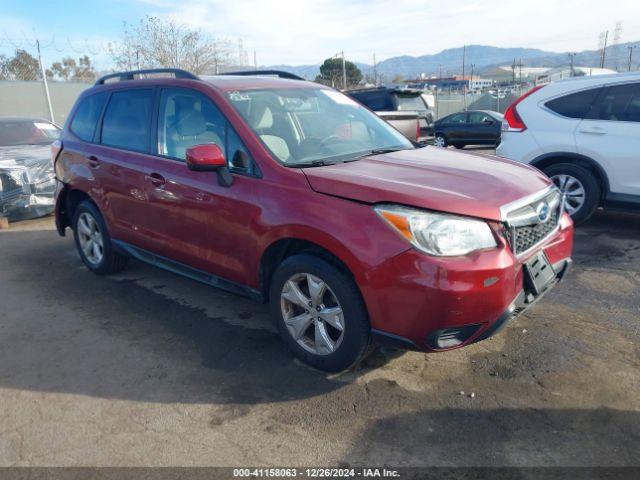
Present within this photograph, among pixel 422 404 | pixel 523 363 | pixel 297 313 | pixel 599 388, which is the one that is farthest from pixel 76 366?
pixel 599 388

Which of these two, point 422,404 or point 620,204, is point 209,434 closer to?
point 422,404

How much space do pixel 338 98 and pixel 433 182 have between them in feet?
5.82

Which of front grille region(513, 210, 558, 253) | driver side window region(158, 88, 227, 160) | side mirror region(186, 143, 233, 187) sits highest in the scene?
driver side window region(158, 88, 227, 160)

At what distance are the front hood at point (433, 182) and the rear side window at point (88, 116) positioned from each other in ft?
9.16

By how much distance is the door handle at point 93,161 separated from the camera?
4844mm

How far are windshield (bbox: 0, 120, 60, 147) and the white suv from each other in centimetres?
767

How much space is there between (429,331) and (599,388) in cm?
118

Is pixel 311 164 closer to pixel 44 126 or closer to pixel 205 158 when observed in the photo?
pixel 205 158

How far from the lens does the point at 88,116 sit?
17.0 ft

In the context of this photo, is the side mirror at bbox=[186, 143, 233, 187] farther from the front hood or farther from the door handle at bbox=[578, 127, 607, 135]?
the door handle at bbox=[578, 127, 607, 135]

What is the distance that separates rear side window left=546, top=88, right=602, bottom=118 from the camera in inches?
243

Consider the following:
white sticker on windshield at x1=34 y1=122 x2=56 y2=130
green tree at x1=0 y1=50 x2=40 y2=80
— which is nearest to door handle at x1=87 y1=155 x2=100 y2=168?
white sticker on windshield at x1=34 y1=122 x2=56 y2=130

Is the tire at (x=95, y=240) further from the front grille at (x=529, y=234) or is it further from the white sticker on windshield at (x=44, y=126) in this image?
the white sticker on windshield at (x=44, y=126)

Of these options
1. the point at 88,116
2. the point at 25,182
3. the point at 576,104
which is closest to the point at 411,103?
the point at 576,104
